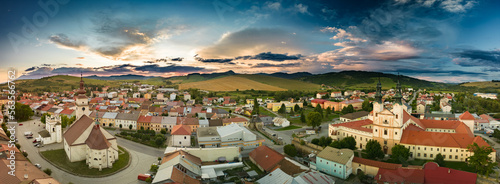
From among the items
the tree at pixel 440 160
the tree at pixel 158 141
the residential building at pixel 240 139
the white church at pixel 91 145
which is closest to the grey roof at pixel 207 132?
the residential building at pixel 240 139

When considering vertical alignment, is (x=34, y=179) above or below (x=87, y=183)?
above

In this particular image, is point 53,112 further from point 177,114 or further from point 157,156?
point 157,156

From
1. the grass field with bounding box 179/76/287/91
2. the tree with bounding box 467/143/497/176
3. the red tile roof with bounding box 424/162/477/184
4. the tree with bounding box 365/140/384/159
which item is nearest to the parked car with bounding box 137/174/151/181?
the tree with bounding box 365/140/384/159

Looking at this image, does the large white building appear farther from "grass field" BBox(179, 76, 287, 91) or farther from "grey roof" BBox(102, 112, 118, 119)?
"grass field" BBox(179, 76, 287, 91)

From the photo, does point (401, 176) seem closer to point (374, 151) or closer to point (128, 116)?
point (374, 151)

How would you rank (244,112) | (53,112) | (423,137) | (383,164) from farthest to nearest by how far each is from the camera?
(244,112), (53,112), (423,137), (383,164)

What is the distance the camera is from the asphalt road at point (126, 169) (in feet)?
85.5

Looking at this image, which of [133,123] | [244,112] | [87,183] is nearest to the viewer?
[87,183]

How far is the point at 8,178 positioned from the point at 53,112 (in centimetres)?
5570

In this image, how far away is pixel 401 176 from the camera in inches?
1016

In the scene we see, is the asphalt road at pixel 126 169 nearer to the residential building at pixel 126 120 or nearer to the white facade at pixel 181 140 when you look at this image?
the white facade at pixel 181 140

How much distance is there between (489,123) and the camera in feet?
176

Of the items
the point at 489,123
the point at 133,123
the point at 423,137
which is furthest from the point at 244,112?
the point at 489,123

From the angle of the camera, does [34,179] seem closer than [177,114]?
Yes
